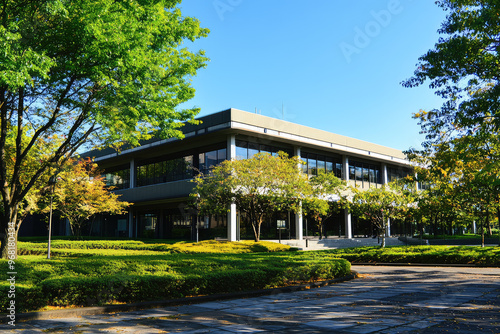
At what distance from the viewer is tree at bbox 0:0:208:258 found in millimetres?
11398

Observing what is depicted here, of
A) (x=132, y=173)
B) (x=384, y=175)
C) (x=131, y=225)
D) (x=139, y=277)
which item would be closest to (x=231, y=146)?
(x=132, y=173)

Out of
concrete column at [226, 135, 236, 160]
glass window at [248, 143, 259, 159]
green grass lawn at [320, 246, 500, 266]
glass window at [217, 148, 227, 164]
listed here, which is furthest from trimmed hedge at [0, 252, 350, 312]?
glass window at [248, 143, 259, 159]

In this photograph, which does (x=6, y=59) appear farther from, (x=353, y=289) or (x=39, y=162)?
(x=39, y=162)

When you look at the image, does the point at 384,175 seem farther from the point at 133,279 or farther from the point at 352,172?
the point at 133,279

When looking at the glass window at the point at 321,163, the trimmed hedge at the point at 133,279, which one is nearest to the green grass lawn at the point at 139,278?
the trimmed hedge at the point at 133,279

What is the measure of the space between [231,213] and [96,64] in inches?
855

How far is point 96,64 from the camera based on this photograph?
12789mm

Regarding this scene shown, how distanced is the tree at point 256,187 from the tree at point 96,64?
11055 mm

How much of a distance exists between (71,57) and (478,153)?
14659mm

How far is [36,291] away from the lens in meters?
9.14

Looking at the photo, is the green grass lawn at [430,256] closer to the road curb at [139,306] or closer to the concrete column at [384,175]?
the road curb at [139,306]

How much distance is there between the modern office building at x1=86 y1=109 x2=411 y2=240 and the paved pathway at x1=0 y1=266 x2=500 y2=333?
21.8m

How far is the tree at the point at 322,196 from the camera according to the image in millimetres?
30562

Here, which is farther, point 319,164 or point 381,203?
point 319,164
